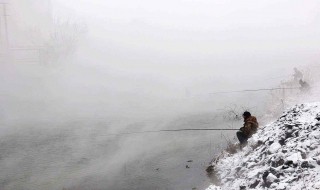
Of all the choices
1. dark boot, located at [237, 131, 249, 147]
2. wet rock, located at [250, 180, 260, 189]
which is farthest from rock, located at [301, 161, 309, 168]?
dark boot, located at [237, 131, 249, 147]

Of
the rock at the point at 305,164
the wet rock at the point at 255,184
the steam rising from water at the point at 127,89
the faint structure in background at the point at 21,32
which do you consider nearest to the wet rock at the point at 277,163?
the wet rock at the point at 255,184

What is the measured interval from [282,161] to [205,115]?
11339 mm

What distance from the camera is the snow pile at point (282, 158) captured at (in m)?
6.74

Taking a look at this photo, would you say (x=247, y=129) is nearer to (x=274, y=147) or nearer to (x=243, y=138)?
(x=243, y=138)

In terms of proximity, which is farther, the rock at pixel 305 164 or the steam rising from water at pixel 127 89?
the steam rising from water at pixel 127 89

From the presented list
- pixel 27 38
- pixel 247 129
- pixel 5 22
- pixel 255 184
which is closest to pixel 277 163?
pixel 255 184

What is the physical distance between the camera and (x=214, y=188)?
8.81 m

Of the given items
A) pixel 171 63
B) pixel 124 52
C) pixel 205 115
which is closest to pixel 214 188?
pixel 205 115

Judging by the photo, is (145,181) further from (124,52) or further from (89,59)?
(124,52)

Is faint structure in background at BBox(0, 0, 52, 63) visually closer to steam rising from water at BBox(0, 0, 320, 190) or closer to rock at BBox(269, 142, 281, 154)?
steam rising from water at BBox(0, 0, 320, 190)

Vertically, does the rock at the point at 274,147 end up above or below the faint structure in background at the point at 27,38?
below

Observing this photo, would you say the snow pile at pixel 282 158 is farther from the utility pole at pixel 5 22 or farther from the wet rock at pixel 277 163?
the utility pole at pixel 5 22

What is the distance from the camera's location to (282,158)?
25.0 ft

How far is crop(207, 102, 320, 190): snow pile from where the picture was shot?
6.74 metres
